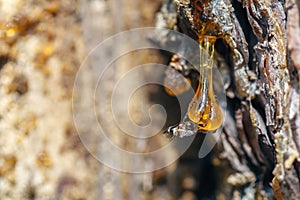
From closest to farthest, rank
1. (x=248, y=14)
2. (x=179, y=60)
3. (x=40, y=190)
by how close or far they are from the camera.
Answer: (x=248, y=14), (x=179, y=60), (x=40, y=190)

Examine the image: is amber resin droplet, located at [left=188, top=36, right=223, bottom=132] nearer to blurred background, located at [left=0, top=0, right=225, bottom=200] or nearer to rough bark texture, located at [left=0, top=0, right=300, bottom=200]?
rough bark texture, located at [left=0, top=0, right=300, bottom=200]

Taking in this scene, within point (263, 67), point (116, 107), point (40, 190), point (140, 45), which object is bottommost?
point (40, 190)

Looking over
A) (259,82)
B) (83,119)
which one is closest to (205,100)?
(259,82)

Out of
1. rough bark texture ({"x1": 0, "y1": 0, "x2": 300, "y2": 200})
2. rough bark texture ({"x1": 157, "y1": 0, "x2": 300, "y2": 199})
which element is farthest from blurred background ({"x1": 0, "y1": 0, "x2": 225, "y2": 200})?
rough bark texture ({"x1": 157, "y1": 0, "x2": 300, "y2": 199})

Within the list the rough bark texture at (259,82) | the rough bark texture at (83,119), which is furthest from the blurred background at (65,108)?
the rough bark texture at (259,82)

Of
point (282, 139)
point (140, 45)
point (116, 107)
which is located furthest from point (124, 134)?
point (282, 139)

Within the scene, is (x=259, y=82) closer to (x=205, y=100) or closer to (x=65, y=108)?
(x=205, y=100)

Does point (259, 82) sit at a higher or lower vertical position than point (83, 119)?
higher

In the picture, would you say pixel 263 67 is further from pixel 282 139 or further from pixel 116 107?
pixel 116 107
